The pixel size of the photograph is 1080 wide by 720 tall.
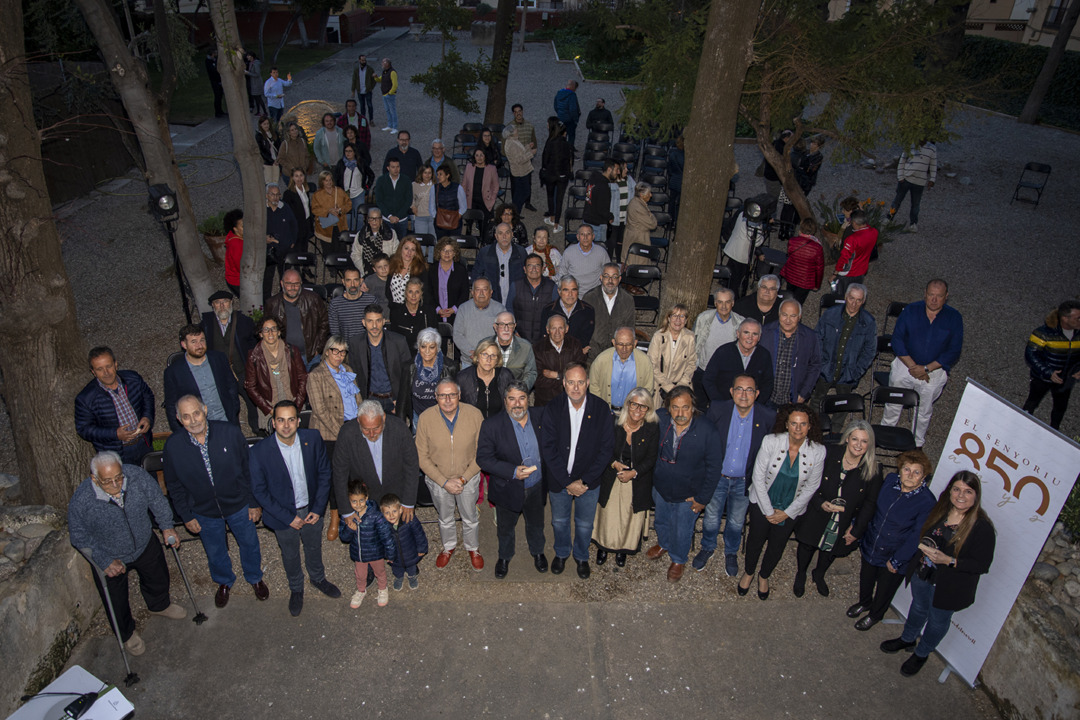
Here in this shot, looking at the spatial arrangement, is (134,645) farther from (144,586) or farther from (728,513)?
(728,513)

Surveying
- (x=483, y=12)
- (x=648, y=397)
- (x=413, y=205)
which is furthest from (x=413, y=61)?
(x=648, y=397)

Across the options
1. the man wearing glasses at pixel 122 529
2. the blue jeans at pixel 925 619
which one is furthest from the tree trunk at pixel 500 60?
the blue jeans at pixel 925 619

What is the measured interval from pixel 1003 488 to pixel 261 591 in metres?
5.42

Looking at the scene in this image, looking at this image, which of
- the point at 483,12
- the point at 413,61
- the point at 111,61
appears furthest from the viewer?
the point at 483,12

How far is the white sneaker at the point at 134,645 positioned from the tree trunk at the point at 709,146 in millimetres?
5769

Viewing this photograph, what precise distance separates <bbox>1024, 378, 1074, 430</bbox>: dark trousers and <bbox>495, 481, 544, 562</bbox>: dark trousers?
16.6 feet

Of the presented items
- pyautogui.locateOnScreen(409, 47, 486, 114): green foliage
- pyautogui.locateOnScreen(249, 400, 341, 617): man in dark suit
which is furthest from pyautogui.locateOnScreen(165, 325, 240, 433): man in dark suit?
pyautogui.locateOnScreen(409, 47, 486, 114): green foliage

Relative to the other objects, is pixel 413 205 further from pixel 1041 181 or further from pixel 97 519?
pixel 1041 181

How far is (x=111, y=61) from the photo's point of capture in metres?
7.79

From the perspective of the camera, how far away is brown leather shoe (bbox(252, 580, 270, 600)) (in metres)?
5.52

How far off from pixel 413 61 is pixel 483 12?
14856 mm

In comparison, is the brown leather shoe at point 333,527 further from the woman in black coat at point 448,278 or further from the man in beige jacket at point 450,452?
the woman in black coat at point 448,278

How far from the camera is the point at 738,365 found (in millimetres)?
Answer: 6090

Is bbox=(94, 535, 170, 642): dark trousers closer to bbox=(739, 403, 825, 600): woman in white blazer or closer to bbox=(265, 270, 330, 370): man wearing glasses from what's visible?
bbox=(265, 270, 330, 370): man wearing glasses
